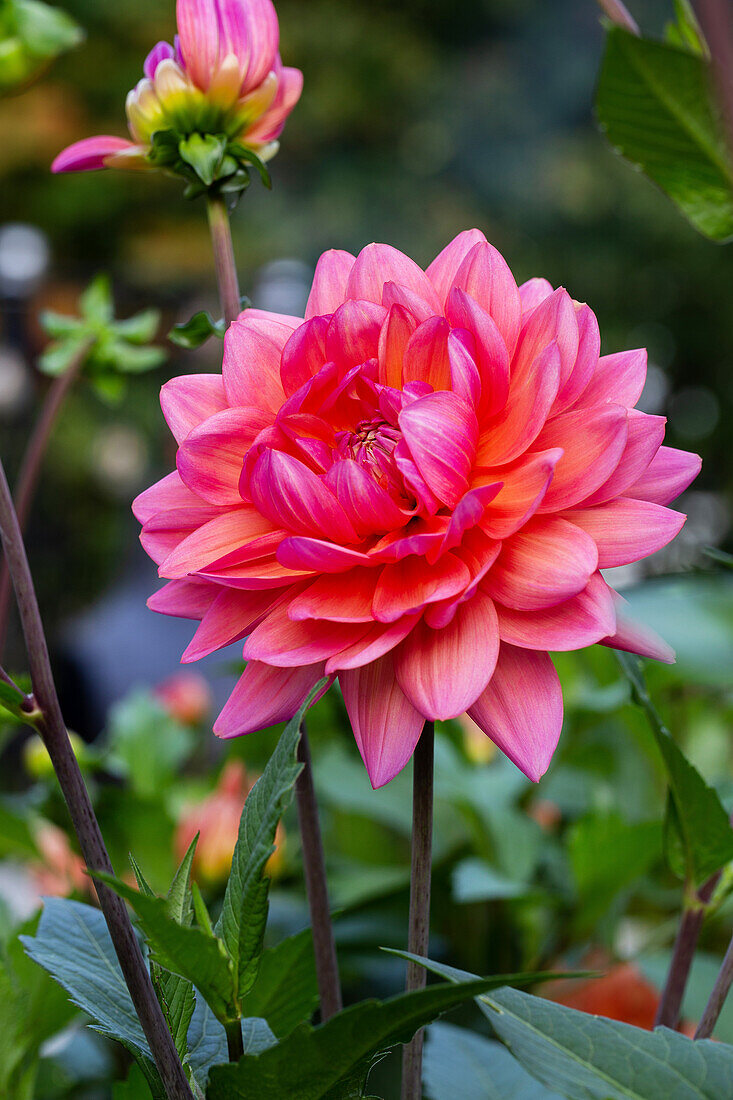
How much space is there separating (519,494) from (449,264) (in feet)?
0.27

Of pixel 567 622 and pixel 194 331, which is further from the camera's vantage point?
pixel 194 331

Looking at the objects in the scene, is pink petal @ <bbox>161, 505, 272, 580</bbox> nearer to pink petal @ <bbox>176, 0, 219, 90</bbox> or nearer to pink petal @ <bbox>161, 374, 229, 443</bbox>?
pink petal @ <bbox>161, 374, 229, 443</bbox>

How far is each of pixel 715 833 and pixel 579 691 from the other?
1.35 feet

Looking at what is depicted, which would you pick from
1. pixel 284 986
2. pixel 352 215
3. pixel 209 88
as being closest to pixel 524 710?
pixel 284 986

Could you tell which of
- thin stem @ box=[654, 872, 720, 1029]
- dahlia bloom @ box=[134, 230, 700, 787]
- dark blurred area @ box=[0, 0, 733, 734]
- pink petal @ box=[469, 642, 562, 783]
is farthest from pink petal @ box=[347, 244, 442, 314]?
dark blurred area @ box=[0, 0, 733, 734]

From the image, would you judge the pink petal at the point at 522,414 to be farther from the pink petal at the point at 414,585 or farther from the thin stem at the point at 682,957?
the thin stem at the point at 682,957

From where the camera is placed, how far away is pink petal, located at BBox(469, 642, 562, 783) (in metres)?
0.23

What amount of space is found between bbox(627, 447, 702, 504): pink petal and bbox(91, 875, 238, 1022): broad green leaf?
156mm

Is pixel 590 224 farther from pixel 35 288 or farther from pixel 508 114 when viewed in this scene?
pixel 35 288

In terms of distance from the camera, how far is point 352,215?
385cm

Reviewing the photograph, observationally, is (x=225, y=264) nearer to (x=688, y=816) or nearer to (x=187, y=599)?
(x=187, y=599)

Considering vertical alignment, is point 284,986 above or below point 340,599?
below

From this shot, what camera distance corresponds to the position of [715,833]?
301 millimetres

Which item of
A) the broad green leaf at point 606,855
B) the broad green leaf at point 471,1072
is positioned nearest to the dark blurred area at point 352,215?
the broad green leaf at point 606,855
